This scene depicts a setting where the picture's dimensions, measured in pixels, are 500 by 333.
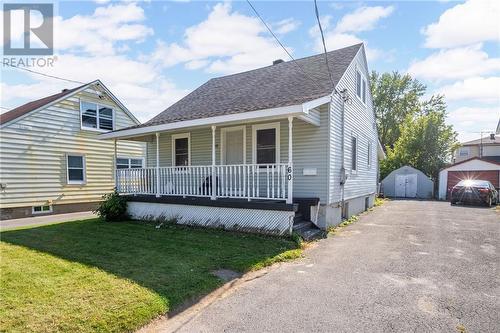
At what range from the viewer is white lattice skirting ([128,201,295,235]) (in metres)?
7.61

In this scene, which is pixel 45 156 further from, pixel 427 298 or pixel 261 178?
pixel 427 298

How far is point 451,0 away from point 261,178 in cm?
691

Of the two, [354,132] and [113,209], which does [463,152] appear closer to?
[354,132]

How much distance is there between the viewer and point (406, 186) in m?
24.7

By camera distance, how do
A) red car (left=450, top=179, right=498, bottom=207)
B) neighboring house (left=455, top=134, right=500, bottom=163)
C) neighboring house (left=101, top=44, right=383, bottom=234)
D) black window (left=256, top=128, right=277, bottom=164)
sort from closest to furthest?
neighboring house (left=101, top=44, right=383, bottom=234) < black window (left=256, top=128, right=277, bottom=164) < red car (left=450, top=179, right=498, bottom=207) < neighboring house (left=455, top=134, right=500, bottom=163)

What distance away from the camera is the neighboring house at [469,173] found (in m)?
20.6

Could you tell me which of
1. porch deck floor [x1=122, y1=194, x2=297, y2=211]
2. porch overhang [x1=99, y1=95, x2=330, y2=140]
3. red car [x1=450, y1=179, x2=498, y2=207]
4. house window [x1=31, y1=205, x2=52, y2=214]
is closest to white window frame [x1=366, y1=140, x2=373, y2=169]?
red car [x1=450, y1=179, x2=498, y2=207]

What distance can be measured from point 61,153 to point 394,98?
3969 cm

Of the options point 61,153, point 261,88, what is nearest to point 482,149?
point 261,88

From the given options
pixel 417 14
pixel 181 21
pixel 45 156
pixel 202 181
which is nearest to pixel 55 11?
pixel 181 21

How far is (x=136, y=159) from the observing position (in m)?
17.5

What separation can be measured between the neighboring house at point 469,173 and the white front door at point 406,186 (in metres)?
2.03

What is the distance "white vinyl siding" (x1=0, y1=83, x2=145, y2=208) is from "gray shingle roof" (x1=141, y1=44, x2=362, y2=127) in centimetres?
458

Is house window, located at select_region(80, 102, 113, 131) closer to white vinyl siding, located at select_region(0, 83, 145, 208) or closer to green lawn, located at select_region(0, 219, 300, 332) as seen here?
white vinyl siding, located at select_region(0, 83, 145, 208)
